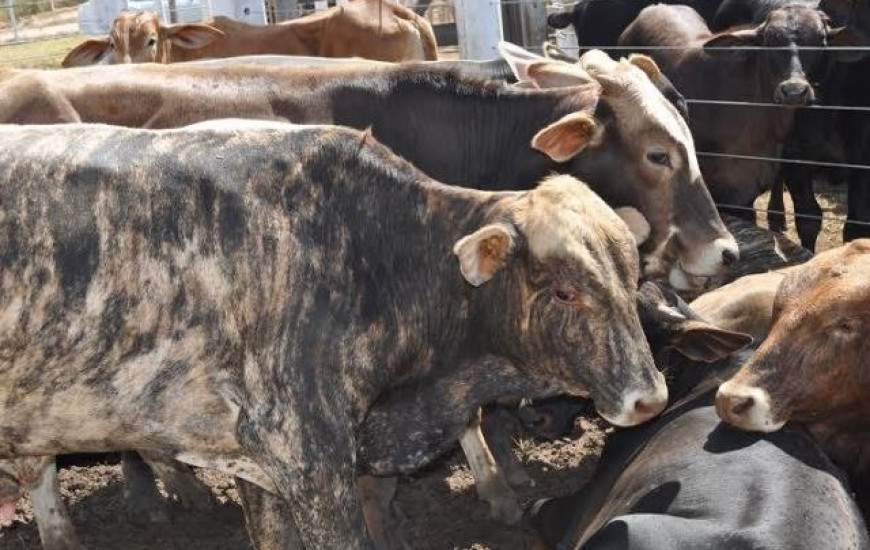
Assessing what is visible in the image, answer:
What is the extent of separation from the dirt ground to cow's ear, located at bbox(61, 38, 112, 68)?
611 cm

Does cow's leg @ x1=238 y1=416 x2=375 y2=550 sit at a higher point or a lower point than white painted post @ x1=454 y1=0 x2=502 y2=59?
lower

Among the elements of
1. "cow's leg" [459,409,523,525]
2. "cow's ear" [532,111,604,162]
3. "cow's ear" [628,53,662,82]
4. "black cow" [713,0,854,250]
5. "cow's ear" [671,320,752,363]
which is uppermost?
"cow's ear" [628,53,662,82]

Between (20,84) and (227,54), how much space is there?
488 centimetres

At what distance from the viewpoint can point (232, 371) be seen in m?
4.34

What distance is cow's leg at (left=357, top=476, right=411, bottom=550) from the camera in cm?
543

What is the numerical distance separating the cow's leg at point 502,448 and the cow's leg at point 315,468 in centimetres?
184

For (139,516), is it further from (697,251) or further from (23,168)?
(697,251)

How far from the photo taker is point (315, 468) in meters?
4.27

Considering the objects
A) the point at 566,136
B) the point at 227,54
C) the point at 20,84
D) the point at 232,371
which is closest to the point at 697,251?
the point at 566,136

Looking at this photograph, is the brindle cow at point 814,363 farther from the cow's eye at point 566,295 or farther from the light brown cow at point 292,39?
the light brown cow at point 292,39

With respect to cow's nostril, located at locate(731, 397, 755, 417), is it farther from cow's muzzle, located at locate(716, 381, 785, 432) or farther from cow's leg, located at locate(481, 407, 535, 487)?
cow's leg, located at locate(481, 407, 535, 487)

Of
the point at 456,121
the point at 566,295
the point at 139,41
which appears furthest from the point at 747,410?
the point at 139,41

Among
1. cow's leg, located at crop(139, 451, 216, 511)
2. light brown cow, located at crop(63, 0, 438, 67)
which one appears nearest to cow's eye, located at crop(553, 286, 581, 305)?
cow's leg, located at crop(139, 451, 216, 511)

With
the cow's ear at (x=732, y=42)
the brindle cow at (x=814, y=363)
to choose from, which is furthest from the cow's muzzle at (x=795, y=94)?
the brindle cow at (x=814, y=363)
